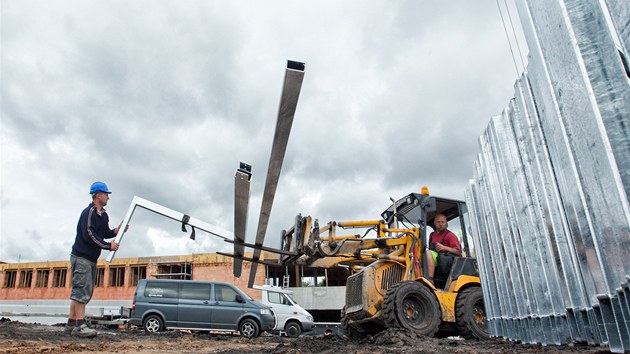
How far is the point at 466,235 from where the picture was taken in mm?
7820

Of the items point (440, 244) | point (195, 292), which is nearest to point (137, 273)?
point (195, 292)

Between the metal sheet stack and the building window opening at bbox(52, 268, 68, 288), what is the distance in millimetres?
30047

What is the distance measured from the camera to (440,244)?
7289 mm

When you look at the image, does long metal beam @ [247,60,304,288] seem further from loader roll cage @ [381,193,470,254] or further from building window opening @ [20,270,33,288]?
building window opening @ [20,270,33,288]

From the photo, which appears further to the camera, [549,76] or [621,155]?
[549,76]

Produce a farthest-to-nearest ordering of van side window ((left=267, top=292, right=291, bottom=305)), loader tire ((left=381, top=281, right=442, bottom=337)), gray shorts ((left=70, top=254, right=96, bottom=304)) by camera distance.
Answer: van side window ((left=267, top=292, right=291, bottom=305))
loader tire ((left=381, top=281, right=442, bottom=337))
gray shorts ((left=70, top=254, right=96, bottom=304))

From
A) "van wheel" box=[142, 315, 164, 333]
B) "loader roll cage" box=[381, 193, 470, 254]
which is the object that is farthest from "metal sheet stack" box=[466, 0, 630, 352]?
"van wheel" box=[142, 315, 164, 333]

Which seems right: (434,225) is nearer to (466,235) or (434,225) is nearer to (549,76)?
(466,235)

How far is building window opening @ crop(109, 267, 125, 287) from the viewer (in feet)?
90.2

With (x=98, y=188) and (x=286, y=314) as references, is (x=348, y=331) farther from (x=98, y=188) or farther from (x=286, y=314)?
(x=286, y=314)

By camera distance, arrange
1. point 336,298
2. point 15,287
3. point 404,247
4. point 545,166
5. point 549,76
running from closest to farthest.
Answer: point 549,76, point 545,166, point 404,247, point 336,298, point 15,287

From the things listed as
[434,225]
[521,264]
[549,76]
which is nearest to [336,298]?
[434,225]

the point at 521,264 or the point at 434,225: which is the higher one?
the point at 434,225

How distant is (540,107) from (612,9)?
2.88 ft
